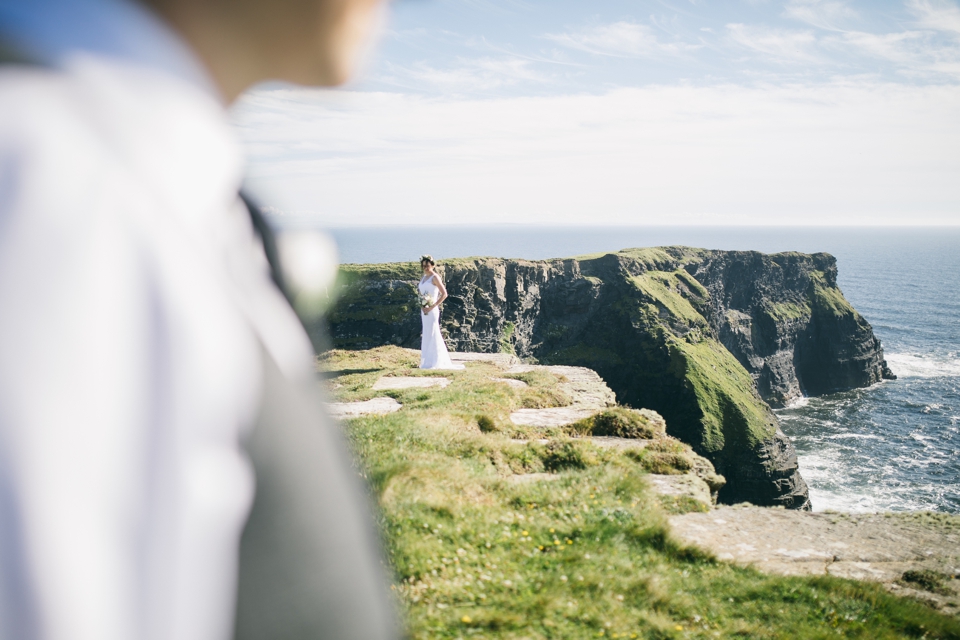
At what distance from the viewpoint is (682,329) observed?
5950cm

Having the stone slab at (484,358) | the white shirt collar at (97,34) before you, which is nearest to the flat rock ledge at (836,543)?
the white shirt collar at (97,34)

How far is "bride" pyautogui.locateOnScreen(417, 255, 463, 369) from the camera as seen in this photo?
13.4 m

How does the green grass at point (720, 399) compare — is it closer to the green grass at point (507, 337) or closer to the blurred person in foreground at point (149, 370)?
the green grass at point (507, 337)

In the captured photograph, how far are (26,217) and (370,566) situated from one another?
0.99 feet

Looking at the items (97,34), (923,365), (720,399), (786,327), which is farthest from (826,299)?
(97,34)

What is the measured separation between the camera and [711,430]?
1964 inches

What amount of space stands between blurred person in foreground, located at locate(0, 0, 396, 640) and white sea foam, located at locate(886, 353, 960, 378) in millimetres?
100390

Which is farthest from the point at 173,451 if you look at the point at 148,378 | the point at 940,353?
the point at 940,353

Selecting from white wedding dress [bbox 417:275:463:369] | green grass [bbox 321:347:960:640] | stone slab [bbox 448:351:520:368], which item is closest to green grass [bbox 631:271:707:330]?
stone slab [bbox 448:351:520:368]

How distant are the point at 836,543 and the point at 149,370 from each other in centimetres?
633

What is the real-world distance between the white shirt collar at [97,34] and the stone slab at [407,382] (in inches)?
395

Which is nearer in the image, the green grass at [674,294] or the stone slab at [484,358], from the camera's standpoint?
the stone slab at [484,358]

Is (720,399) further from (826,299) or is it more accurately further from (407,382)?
(407,382)

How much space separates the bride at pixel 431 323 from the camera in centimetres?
1341
